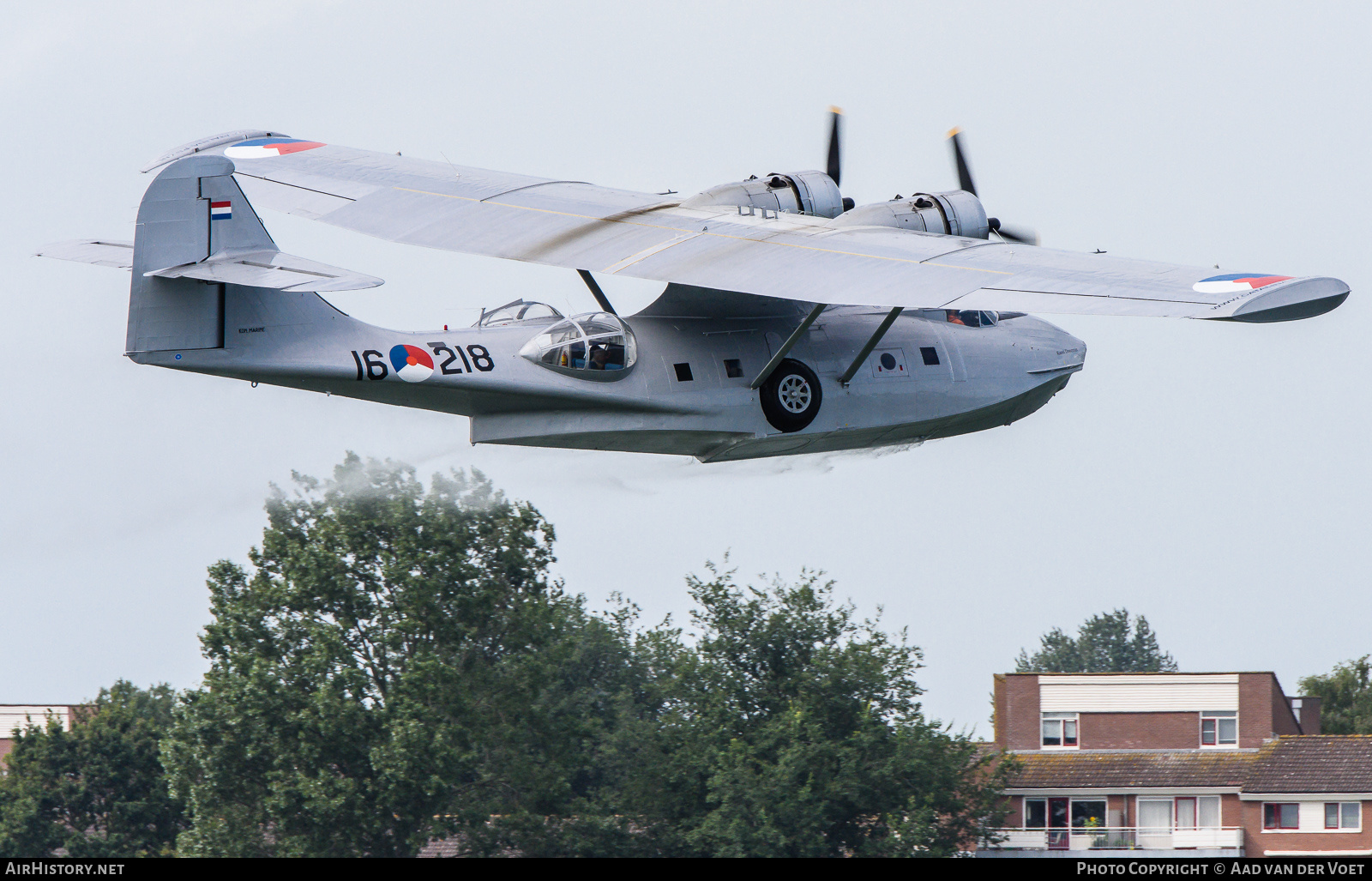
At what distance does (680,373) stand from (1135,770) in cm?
Answer: 3605

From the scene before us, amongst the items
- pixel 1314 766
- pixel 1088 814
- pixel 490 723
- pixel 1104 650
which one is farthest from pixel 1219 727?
pixel 1104 650

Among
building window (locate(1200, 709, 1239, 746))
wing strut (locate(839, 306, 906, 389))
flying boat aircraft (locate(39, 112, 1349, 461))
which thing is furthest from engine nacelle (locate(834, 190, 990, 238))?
building window (locate(1200, 709, 1239, 746))

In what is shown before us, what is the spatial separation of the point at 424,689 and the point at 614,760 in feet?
34.3

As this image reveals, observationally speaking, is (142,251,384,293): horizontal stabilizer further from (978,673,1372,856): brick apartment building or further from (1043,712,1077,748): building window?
(1043,712,1077,748): building window

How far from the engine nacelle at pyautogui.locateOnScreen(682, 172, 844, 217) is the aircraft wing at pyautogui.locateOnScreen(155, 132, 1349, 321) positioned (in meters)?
0.42

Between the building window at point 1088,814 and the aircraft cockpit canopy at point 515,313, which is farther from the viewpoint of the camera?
the building window at point 1088,814

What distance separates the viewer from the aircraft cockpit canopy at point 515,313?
85.1 feet

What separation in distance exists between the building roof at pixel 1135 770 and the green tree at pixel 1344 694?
2850cm

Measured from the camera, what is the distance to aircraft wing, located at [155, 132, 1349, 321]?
877 inches

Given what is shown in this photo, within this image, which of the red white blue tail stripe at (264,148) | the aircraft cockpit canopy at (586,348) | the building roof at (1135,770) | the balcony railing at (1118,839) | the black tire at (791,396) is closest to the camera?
the aircraft cockpit canopy at (586,348)

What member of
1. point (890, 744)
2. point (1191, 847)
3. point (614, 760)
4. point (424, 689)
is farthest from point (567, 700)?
point (1191, 847)

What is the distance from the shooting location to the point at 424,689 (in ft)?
179

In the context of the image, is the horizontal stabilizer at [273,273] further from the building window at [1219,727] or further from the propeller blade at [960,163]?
the building window at [1219,727]

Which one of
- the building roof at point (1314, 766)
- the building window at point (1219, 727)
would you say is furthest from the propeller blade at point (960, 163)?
the building window at point (1219, 727)
